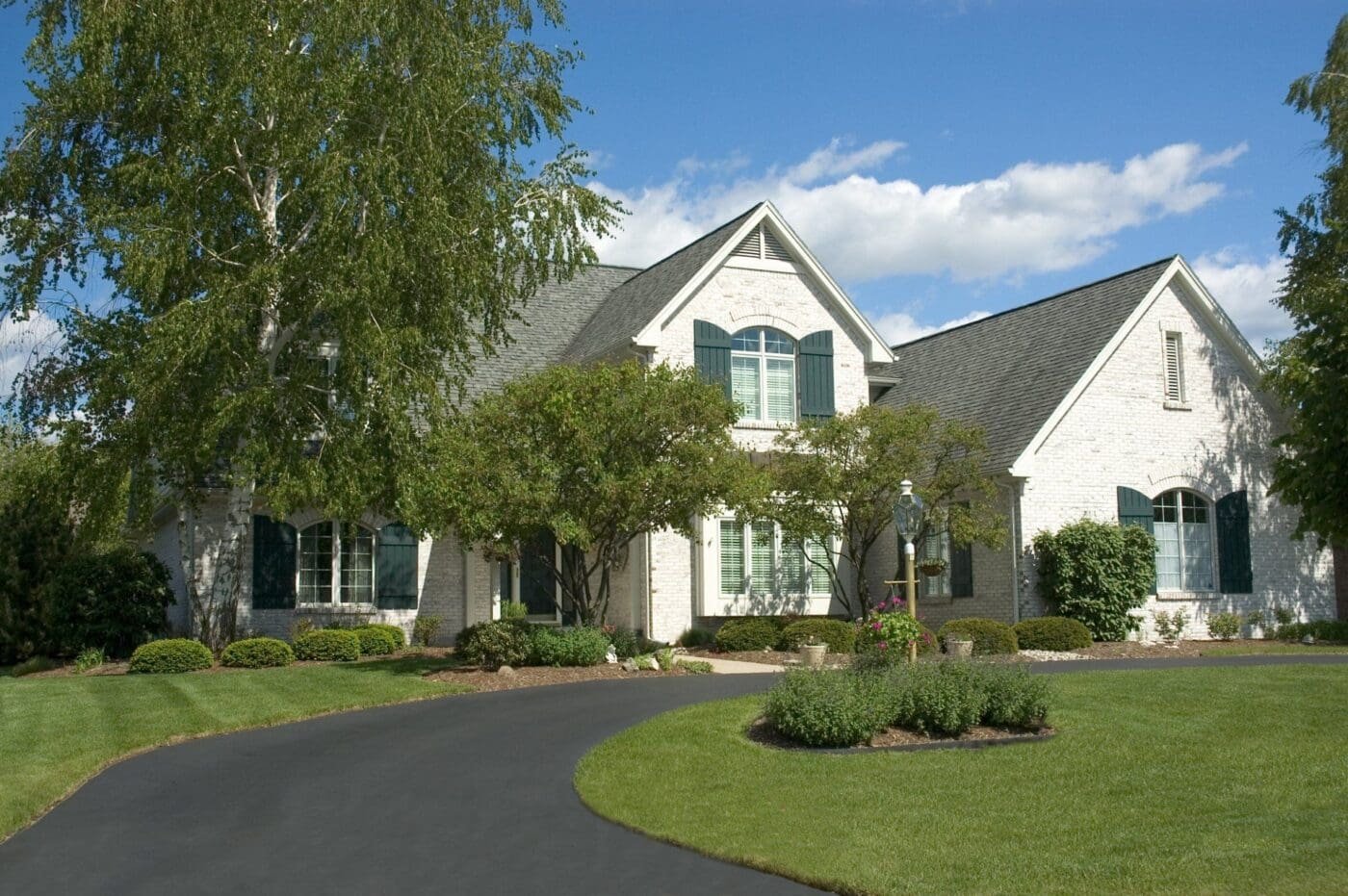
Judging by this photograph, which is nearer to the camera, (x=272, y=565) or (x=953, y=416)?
(x=272, y=565)

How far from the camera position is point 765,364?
26.5 meters

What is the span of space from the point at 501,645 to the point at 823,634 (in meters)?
5.63

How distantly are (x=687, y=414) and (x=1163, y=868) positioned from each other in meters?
13.1

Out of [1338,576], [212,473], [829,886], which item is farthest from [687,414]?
[1338,576]

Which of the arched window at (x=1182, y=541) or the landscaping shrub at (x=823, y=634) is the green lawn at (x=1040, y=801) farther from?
the arched window at (x=1182, y=541)

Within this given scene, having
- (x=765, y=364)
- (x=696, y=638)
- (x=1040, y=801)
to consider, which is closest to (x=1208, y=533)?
(x=765, y=364)

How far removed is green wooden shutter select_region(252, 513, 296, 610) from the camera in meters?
24.8

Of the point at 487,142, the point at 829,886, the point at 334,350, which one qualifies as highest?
the point at 487,142

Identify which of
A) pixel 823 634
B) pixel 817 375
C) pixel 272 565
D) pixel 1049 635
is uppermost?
pixel 817 375

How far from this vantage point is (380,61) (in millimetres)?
21219

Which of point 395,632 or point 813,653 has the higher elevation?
point 395,632

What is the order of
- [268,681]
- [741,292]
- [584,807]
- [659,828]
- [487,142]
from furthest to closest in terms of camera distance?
[741,292] < [487,142] < [268,681] < [584,807] < [659,828]

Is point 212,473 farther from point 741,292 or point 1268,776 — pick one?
point 1268,776

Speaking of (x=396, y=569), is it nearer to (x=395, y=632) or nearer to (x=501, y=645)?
(x=395, y=632)
